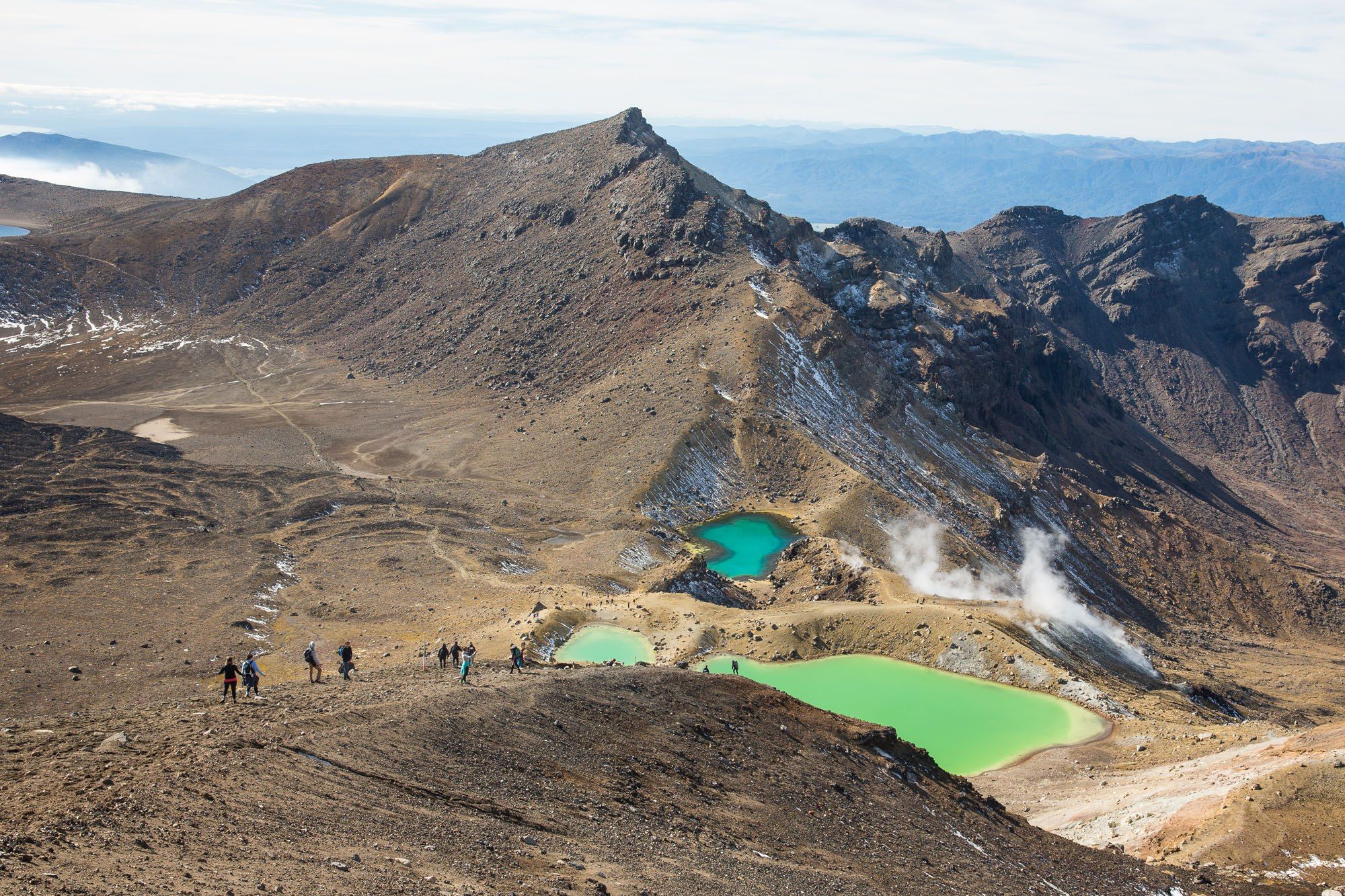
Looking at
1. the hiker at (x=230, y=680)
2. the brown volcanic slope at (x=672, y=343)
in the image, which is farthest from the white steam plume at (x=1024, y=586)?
the hiker at (x=230, y=680)

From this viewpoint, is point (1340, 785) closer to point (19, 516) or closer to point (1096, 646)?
point (1096, 646)

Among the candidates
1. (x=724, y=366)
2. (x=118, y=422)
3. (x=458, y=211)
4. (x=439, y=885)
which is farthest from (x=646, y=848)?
(x=458, y=211)

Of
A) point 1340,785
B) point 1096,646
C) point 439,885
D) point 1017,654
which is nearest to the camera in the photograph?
point 439,885

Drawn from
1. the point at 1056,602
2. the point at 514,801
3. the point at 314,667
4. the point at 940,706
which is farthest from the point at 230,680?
the point at 1056,602

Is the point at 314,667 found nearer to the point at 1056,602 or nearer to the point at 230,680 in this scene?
the point at 230,680

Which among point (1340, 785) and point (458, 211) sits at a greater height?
point (458, 211)

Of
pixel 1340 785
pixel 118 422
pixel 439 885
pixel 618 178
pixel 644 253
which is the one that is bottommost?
pixel 118 422

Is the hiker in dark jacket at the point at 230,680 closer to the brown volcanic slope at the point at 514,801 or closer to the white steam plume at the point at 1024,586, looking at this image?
the brown volcanic slope at the point at 514,801
